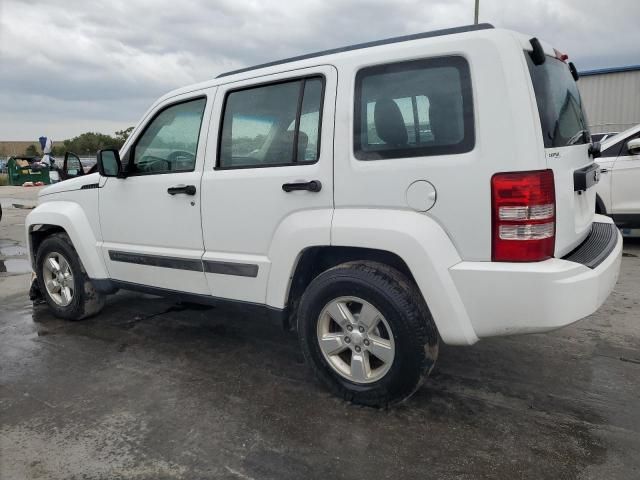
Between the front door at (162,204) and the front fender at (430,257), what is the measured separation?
4.68 feet

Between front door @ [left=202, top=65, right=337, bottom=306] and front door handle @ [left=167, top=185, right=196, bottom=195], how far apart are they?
0.10 m

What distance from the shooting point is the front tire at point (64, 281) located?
4.36m

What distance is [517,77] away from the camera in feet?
7.79

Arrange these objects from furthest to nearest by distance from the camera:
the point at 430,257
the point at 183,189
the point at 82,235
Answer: the point at 82,235 → the point at 183,189 → the point at 430,257

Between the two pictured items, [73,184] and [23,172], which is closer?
[73,184]

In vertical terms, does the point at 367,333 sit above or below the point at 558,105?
below

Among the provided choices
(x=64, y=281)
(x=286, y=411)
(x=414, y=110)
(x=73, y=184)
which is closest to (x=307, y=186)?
(x=414, y=110)

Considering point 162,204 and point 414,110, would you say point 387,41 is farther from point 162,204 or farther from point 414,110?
point 162,204

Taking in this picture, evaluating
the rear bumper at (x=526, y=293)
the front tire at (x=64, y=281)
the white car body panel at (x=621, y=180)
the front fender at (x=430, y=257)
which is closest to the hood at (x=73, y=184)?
the front tire at (x=64, y=281)

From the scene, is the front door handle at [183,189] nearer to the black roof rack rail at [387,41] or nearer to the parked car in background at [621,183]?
the black roof rack rail at [387,41]

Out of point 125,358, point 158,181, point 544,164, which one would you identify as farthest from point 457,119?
point 125,358

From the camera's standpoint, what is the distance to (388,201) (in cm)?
263

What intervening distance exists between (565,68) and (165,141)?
2760mm

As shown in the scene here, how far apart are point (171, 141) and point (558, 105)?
2.58 metres
